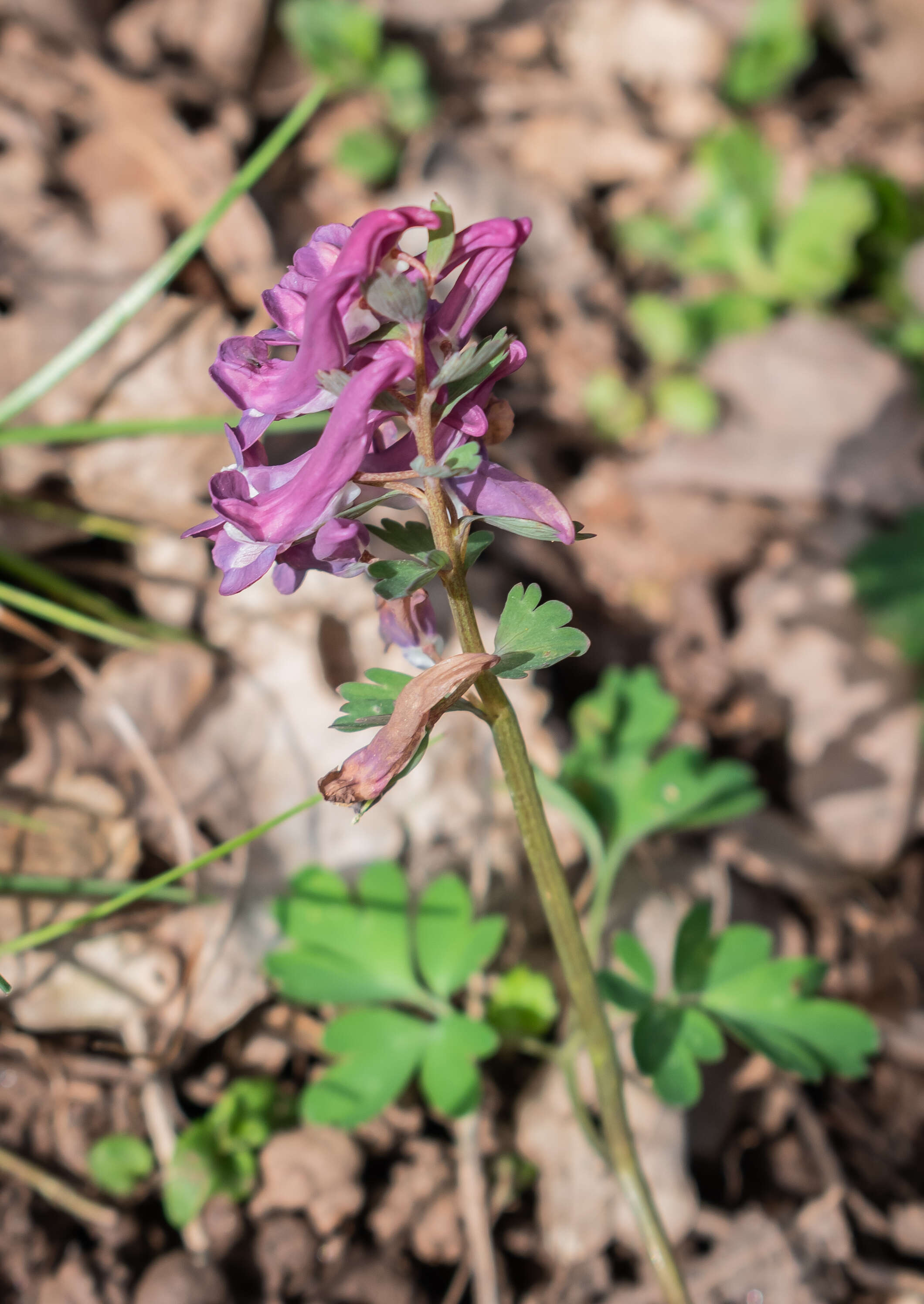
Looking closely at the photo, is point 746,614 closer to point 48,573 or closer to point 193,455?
point 193,455

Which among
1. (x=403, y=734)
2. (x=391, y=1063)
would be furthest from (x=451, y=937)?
(x=403, y=734)

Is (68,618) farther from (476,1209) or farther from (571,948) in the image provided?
(476,1209)

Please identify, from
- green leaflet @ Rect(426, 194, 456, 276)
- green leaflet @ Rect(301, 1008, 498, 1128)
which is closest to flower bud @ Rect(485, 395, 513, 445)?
green leaflet @ Rect(426, 194, 456, 276)

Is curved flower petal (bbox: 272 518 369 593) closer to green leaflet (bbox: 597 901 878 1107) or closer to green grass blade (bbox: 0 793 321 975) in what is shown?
green grass blade (bbox: 0 793 321 975)

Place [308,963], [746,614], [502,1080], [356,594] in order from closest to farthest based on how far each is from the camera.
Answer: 1. [308,963]
2. [502,1080]
3. [356,594]
4. [746,614]

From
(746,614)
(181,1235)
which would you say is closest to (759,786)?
(746,614)

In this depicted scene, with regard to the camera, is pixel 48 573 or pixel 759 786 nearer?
pixel 48 573
